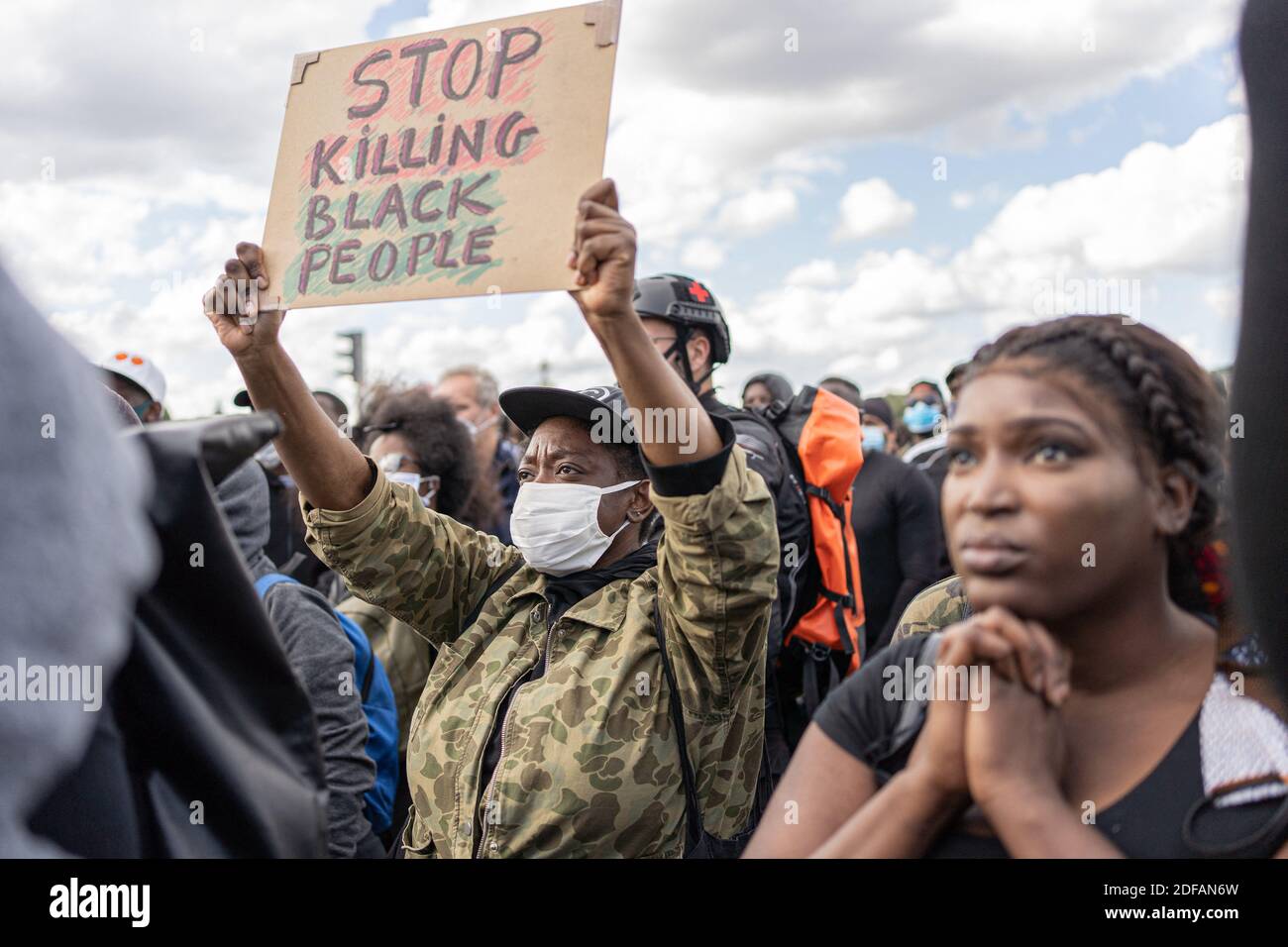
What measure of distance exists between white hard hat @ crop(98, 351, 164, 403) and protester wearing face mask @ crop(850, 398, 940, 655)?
127 inches

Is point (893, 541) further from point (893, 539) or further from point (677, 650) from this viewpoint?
point (677, 650)

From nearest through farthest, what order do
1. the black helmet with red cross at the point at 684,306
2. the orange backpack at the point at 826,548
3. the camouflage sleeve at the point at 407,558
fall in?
the camouflage sleeve at the point at 407,558, the orange backpack at the point at 826,548, the black helmet with red cross at the point at 684,306

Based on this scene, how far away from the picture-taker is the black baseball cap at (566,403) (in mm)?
2898

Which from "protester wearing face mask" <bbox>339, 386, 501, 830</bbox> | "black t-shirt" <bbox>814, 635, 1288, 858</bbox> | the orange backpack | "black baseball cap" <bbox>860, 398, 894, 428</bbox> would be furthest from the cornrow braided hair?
"black baseball cap" <bbox>860, 398, 894, 428</bbox>

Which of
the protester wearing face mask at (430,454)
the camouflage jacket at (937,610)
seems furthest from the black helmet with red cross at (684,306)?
the camouflage jacket at (937,610)

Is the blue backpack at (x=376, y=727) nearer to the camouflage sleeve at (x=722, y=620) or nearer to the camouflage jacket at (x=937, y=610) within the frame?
the camouflage sleeve at (x=722, y=620)

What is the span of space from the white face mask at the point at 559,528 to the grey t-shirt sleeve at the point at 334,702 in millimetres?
642

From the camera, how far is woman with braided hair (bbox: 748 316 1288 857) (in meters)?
1.31

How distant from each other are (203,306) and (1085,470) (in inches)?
77.2

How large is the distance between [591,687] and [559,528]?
1.57 ft

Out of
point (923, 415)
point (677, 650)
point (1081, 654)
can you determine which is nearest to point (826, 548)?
point (677, 650)
